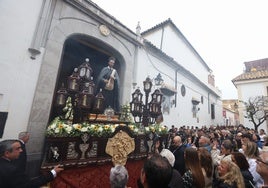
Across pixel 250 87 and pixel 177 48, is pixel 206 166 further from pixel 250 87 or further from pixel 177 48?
pixel 250 87

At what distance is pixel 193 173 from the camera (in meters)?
2.44

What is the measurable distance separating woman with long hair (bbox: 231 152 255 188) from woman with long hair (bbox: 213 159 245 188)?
1.41 ft

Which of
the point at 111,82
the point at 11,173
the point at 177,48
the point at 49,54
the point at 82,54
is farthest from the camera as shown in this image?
the point at 177,48

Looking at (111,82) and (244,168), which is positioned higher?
(111,82)

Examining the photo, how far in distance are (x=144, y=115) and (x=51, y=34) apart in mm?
4257

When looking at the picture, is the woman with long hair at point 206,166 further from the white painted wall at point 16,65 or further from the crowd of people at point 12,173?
the white painted wall at point 16,65

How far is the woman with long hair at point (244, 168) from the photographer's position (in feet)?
8.94

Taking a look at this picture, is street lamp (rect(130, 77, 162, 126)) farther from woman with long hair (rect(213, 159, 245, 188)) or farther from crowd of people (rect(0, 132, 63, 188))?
crowd of people (rect(0, 132, 63, 188))

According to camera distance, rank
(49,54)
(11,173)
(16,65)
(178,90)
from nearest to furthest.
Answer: (11,173) → (16,65) → (49,54) → (178,90)

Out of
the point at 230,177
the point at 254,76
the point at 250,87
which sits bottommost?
the point at 230,177

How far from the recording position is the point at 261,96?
62.6 feet

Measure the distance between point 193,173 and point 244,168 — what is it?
122cm

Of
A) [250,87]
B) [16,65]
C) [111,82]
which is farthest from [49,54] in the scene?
[250,87]

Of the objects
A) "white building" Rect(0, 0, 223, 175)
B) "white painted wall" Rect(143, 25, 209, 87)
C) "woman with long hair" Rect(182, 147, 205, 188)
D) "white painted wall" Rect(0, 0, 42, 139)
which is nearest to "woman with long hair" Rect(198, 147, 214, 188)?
"woman with long hair" Rect(182, 147, 205, 188)
